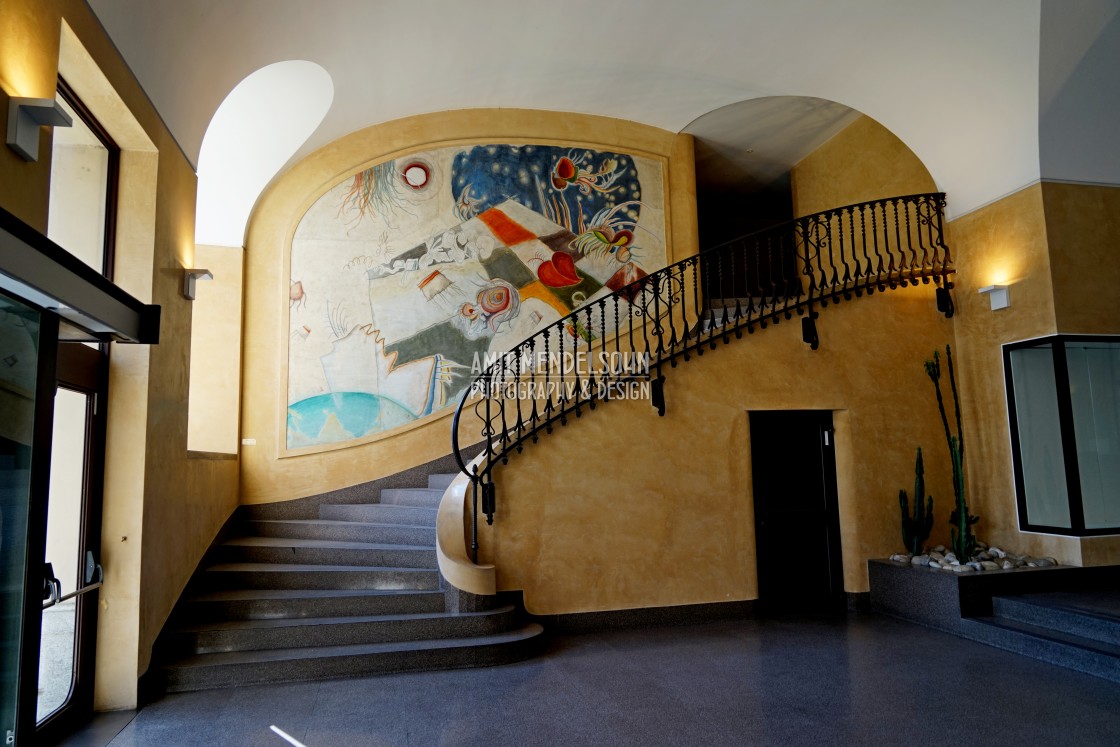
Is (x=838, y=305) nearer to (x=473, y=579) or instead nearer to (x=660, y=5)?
(x=660, y=5)

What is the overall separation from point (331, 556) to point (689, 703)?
11.0 ft

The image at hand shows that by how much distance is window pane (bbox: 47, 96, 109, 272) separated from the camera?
3992 mm

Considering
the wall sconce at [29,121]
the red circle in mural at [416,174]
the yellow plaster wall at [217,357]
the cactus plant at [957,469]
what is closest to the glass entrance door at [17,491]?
the wall sconce at [29,121]

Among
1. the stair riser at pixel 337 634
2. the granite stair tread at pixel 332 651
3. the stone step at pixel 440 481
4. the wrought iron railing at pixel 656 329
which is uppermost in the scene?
the wrought iron railing at pixel 656 329

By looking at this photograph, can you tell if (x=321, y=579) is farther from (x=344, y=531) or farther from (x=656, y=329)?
(x=656, y=329)

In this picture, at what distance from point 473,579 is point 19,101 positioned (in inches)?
164

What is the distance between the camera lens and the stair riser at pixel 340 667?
4.85 m

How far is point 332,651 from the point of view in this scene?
5.18 metres

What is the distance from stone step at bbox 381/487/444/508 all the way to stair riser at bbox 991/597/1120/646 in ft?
16.2

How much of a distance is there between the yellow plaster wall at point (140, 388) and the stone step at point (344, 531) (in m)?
1.43

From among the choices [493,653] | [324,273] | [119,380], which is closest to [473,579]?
[493,653]

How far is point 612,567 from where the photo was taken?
21.1 feet

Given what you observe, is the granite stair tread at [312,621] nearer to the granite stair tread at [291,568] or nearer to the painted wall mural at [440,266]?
the granite stair tread at [291,568]

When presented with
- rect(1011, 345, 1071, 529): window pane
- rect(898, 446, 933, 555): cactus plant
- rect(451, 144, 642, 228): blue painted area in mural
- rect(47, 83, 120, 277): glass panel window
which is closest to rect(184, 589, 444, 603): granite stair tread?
rect(47, 83, 120, 277): glass panel window
